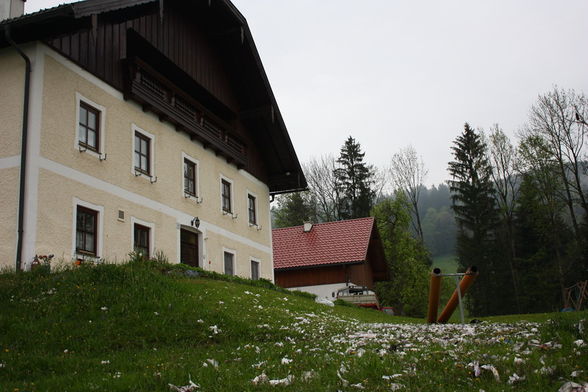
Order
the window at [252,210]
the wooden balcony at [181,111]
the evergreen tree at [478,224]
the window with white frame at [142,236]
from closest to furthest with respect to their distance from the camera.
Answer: the window with white frame at [142,236] < the wooden balcony at [181,111] < the window at [252,210] < the evergreen tree at [478,224]

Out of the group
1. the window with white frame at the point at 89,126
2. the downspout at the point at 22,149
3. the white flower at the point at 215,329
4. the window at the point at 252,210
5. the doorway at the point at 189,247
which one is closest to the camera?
the white flower at the point at 215,329

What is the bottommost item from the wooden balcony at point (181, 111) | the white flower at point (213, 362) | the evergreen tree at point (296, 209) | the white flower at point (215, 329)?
the white flower at point (213, 362)

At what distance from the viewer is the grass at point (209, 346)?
636 centimetres

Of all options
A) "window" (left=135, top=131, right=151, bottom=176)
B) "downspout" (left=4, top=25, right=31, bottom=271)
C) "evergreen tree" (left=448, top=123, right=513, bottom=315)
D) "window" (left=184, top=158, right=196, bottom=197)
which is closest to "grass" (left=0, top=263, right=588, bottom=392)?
"downspout" (left=4, top=25, right=31, bottom=271)

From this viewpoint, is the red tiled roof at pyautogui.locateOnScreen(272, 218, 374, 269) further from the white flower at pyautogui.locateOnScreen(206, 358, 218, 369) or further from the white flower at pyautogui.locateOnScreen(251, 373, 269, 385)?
the white flower at pyautogui.locateOnScreen(251, 373, 269, 385)

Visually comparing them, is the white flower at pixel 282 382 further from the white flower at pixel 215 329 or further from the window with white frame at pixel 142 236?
the window with white frame at pixel 142 236

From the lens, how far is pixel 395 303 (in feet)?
162

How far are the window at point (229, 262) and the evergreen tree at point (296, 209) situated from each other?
37.8m

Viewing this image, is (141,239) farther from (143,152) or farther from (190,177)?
(190,177)

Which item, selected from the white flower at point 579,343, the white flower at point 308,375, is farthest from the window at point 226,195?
the white flower at point 579,343

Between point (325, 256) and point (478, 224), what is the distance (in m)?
23.2

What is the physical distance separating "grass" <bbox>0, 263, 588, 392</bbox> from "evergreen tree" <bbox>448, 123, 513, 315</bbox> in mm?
41757

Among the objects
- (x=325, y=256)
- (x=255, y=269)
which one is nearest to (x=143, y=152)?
(x=255, y=269)

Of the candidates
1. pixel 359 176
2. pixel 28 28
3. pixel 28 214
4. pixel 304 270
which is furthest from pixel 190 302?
pixel 359 176
